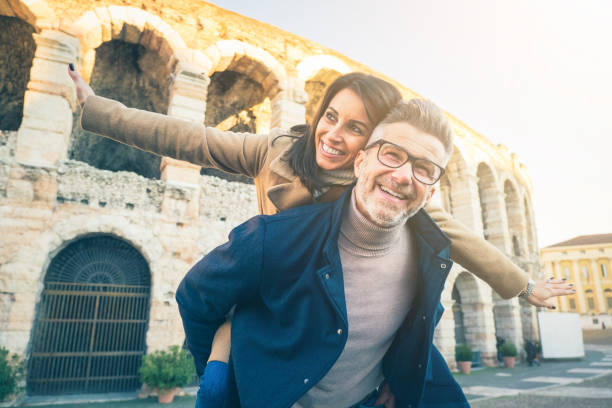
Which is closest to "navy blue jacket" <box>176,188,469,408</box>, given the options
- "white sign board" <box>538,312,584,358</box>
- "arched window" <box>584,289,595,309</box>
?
"white sign board" <box>538,312,584,358</box>

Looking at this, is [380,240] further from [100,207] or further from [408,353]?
[100,207]

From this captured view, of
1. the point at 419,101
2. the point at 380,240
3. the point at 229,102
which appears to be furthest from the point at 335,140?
the point at 229,102

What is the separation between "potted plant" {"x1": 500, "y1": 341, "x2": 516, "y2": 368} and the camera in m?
13.9

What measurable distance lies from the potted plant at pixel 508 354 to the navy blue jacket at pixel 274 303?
1526 centimetres

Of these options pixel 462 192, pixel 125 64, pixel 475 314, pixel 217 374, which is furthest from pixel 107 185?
pixel 475 314

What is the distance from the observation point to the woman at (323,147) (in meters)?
1.62

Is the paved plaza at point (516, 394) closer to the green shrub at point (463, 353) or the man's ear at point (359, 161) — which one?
the green shrub at point (463, 353)

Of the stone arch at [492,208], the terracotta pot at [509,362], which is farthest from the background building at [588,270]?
the terracotta pot at [509,362]

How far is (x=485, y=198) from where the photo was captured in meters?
16.6

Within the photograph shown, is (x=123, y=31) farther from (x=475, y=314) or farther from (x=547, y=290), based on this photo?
(x=475, y=314)

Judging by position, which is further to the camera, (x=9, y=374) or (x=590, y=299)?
(x=590, y=299)

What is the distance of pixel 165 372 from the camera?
262 inches

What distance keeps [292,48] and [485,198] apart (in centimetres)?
1130

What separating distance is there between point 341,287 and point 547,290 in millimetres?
A: 1049
